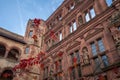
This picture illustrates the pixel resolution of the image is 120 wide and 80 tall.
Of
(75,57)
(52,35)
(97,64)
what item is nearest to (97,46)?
(97,64)

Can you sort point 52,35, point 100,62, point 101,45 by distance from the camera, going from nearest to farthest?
point 100,62 → point 101,45 → point 52,35

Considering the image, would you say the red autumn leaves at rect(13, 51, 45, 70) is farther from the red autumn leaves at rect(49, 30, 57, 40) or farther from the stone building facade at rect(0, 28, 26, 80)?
the red autumn leaves at rect(49, 30, 57, 40)

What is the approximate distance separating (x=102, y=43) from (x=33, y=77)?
10.4m

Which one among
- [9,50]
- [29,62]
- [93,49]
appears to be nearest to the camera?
[93,49]

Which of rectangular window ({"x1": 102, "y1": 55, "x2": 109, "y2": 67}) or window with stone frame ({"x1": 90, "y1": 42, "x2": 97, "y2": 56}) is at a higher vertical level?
window with stone frame ({"x1": 90, "y1": 42, "x2": 97, "y2": 56})

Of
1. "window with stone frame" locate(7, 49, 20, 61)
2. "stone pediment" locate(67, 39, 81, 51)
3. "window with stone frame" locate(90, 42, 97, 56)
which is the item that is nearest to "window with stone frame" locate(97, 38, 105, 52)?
"window with stone frame" locate(90, 42, 97, 56)

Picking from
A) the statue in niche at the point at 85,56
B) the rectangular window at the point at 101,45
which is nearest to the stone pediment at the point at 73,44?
the statue in niche at the point at 85,56

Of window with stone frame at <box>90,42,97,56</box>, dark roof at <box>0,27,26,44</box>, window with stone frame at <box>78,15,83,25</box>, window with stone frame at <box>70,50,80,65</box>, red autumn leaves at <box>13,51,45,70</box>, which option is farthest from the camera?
dark roof at <box>0,27,26,44</box>

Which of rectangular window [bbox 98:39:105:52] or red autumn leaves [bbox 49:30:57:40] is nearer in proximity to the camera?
rectangular window [bbox 98:39:105:52]

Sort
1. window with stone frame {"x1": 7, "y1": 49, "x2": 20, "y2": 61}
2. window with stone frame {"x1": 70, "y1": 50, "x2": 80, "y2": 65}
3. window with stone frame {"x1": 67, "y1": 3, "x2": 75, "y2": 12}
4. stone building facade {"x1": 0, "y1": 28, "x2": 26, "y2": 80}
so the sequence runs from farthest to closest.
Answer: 1. window with stone frame {"x1": 7, "y1": 49, "x2": 20, "y2": 61}
2. window with stone frame {"x1": 67, "y1": 3, "x2": 75, "y2": 12}
3. stone building facade {"x1": 0, "y1": 28, "x2": 26, "y2": 80}
4. window with stone frame {"x1": 70, "y1": 50, "x2": 80, "y2": 65}

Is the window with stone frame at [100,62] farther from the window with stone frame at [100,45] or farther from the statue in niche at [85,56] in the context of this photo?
the statue in niche at [85,56]

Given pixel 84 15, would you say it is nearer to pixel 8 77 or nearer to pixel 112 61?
pixel 112 61

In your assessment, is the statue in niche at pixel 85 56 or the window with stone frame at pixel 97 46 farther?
the statue in niche at pixel 85 56

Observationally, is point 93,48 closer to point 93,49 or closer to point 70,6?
point 93,49
